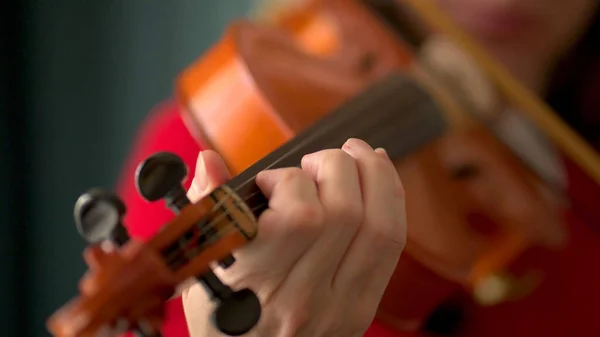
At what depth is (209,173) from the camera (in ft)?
1.30

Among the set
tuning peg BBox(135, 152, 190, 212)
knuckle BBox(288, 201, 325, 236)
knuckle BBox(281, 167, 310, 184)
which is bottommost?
knuckle BBox(288, 201, 325, 236)

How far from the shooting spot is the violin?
0.33 m

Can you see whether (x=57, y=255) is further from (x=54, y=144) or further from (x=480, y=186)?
(x=480, y=186)

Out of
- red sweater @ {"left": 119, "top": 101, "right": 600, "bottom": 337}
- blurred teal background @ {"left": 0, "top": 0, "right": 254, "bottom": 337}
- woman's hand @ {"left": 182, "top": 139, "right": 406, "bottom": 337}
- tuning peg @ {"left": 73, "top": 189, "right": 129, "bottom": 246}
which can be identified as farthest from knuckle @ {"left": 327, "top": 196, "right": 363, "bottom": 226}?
blurred teal background @ {"left": 0, "top": 0, "right": 254, "bottom": 337}

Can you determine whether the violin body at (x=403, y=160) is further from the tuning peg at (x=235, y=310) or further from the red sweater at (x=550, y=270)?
the tuning peg at (x=235, y=310)

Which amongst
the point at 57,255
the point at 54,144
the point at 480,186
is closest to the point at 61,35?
the point at 54,144

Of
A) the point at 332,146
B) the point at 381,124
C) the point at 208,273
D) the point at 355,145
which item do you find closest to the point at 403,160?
the point at 381,124

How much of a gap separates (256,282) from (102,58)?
1.20 metres

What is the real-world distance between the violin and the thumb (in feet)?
0.05

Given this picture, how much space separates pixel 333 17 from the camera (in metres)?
0.82

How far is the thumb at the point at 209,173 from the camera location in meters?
0.39

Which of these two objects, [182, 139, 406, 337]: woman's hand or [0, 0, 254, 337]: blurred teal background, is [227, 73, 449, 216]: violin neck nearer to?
[182, 139, 406, 337]: woman's hand

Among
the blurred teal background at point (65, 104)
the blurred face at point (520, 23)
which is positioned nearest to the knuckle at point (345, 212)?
the blurred face at point (520, 23)

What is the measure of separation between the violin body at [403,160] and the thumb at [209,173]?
169mm
